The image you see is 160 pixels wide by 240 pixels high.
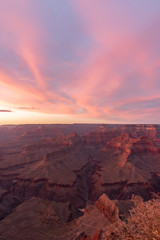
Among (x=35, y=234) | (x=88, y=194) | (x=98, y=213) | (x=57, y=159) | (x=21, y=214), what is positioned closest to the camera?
(x=35, y=234)

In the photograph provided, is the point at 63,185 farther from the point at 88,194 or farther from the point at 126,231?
the point at 126,231

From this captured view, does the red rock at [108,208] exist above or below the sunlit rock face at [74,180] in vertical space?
above

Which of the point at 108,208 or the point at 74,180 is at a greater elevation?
the point at 108,208

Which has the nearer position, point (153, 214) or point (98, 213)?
point (153, 214)

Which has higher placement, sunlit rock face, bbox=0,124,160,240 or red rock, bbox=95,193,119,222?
red rock, bbox=95,193,119,222

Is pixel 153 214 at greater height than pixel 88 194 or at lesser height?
greater

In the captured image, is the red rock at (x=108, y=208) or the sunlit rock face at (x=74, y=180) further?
the sunlit rock face at (x=74, y=180)

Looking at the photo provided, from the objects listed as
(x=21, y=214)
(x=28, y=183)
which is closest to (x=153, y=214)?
(x=21, y=214)

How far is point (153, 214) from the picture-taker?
11.7 meters

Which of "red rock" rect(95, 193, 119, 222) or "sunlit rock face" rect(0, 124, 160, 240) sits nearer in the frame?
"red rock" rect(95, 193, 119, 222)

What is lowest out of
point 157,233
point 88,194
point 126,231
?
point 88,194

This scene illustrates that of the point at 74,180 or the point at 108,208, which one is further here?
the point at 74,180

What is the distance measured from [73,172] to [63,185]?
19.6m

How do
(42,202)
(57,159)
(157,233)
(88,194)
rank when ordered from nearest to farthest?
(157,233), (42,202), (88,194), (57,159)
